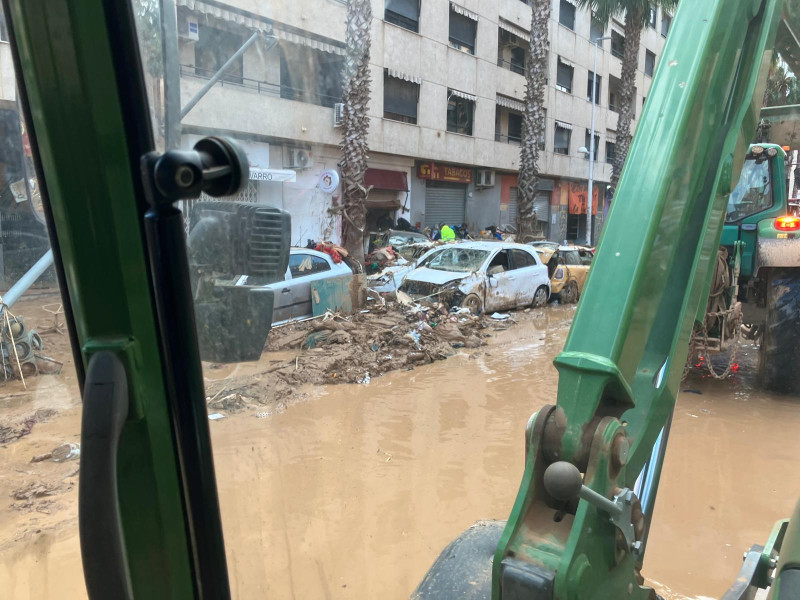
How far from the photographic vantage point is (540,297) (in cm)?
1379

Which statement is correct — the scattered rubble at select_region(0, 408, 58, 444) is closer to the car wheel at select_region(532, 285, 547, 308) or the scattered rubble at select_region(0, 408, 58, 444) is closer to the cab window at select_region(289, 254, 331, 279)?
the cab window at select_region(289, 254, 331, 279)

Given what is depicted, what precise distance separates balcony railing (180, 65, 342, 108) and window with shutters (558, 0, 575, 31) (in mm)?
17858

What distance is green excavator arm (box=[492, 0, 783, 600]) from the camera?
1420mm

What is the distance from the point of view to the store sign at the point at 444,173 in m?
22.8

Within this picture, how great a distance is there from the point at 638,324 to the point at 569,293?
13.5m

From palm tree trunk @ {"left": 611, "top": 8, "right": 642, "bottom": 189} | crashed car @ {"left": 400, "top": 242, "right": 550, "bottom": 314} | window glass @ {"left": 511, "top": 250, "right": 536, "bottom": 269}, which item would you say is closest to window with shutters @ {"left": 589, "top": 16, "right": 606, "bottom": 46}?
palm tree trunk @ {"left": 611, "top": 8, "right": 642, "bottom": 189}

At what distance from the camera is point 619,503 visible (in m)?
1.47

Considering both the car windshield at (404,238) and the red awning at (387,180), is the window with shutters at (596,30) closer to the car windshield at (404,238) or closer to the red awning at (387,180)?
the red awning at (387,180)

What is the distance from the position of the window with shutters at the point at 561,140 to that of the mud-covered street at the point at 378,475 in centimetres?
1953

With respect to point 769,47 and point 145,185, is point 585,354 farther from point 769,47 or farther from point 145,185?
point 769,47

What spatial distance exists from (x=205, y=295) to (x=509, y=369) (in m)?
7.73

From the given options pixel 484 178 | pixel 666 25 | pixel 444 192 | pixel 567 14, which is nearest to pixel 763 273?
pixel 666 25

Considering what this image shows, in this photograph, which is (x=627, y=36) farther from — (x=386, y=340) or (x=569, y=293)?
(x=386, y=340)

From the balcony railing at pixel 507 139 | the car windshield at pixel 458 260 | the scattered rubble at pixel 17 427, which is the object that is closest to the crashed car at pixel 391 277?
the car windshield at pixel 458 260
